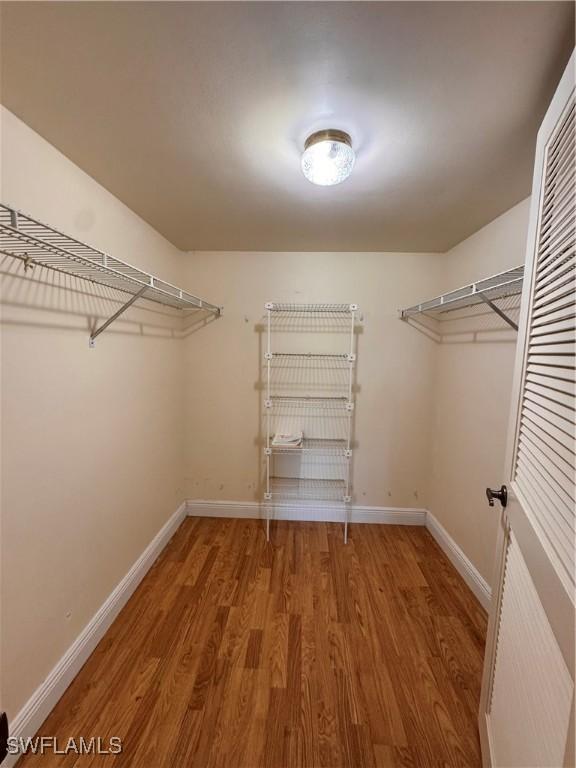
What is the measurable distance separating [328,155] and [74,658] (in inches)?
91.1

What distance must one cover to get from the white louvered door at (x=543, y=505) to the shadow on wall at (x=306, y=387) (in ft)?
5.04

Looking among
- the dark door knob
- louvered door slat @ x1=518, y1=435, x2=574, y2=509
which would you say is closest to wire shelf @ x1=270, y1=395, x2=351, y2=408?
the dark door knob

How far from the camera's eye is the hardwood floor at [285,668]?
1.14 meters

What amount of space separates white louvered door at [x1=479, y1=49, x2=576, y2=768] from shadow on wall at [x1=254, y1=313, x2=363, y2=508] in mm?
1538

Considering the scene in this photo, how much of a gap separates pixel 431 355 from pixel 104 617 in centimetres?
267

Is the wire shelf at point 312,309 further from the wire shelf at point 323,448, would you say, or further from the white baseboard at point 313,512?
the white baseboard at point 313,512

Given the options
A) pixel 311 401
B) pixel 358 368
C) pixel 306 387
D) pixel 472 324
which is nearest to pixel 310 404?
pixel 311 401

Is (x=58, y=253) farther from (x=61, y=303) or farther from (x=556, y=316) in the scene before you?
(x=556, y=316)

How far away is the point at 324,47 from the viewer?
798 millimetres

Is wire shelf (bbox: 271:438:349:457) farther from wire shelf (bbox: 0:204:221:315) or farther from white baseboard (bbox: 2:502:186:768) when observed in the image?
wire shelf (bbox: 0:204:221:315)

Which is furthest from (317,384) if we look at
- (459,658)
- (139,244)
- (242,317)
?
(459,658)

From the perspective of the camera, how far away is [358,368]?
2.53 m

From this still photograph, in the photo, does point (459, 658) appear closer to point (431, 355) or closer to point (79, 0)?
point (431, 355)

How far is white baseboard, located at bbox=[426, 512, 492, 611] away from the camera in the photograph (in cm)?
177
